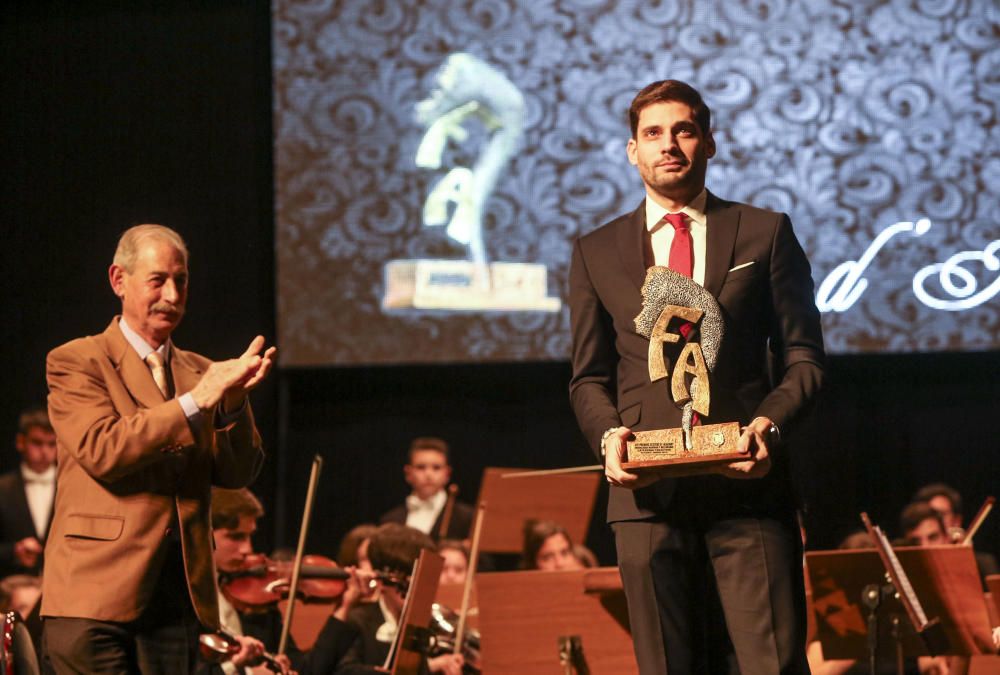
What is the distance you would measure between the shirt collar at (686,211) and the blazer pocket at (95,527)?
1.15 metres

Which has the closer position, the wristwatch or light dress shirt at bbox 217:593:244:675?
the wristwatch

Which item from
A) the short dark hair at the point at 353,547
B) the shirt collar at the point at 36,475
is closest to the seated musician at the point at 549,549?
the short dark hair at the point at 353,547

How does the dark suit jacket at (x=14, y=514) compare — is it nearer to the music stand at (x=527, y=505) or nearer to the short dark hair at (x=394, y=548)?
the music stand at (x=527, y=505)

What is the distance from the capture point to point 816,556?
12.1 feet

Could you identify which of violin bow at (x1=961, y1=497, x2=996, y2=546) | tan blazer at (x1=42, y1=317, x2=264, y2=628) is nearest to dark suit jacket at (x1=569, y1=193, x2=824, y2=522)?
tan blazer at (x1=42, y1=317, x2=264, y2=628)

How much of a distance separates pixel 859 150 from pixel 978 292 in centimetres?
88

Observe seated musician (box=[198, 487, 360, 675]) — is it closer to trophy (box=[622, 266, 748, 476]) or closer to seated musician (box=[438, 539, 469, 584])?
seated musician (box=[438, 539, 469, 584])

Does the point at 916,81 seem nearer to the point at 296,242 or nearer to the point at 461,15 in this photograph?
the point at 461,15

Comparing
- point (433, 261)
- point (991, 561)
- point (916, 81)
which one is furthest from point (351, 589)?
point (916, 81)

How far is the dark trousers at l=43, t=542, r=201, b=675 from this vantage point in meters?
2.48

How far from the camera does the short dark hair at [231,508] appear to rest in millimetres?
4332

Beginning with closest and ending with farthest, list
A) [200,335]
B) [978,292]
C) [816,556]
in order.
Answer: [816,556], [978,292], [200,335]

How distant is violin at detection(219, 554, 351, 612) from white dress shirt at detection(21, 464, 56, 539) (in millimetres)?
2294

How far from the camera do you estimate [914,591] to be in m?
3.59
